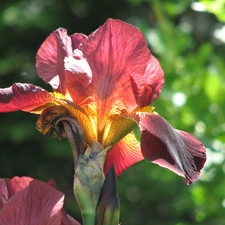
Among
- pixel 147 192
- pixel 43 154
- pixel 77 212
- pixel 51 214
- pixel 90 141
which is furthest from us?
pixel 43 154

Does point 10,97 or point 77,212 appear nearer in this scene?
point 10,97

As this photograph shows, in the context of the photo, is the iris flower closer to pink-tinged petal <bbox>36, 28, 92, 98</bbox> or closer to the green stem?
pink-tinged petal <bbox>36, 28, 92, 98</bbox>

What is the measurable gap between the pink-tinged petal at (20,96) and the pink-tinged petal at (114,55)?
9 centimetres

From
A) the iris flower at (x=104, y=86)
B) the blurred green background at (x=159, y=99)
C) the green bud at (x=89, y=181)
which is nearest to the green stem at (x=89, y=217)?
the green bud at (x=89, y=181)

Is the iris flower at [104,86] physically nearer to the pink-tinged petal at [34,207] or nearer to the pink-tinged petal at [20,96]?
the pink-tinged petal at [20,96]

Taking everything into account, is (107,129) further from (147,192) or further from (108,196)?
(147,192)

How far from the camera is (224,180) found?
7.34 ft

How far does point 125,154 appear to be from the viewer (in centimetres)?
112

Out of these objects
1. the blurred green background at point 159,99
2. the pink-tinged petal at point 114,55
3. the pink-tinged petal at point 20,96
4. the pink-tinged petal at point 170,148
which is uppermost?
the pink-tinged petal at point 114,55

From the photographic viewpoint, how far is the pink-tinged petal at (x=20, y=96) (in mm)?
984

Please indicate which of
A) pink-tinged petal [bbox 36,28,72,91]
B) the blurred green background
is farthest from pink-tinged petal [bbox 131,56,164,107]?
the blurred green background

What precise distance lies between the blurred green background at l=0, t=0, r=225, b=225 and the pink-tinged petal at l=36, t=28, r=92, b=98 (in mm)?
900

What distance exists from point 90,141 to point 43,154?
3064 millimetres

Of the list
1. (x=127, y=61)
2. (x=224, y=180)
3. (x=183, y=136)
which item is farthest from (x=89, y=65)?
(x=224, y=180)
